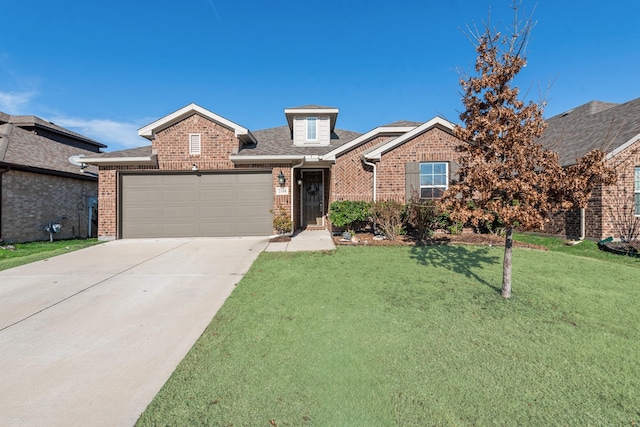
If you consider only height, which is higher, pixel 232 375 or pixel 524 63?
pixel 524 63

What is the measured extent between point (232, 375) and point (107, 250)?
26.3 feet

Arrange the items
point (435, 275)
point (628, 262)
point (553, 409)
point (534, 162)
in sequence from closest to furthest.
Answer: point (553, 409) → point (534, 162) → point (435, 275) → point (628, 262)

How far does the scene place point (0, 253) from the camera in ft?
26.7

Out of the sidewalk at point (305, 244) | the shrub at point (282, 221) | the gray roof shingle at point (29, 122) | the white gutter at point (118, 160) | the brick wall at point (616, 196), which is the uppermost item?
the gray roof shingle at point (29, 122)

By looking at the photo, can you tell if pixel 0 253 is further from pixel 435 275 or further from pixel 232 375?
pixel 435 275

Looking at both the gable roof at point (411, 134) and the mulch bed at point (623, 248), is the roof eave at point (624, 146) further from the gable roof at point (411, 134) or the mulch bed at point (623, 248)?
the gable roof at point (411, 134)

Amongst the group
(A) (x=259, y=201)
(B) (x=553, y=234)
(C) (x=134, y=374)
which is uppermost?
(A) (x=259, y=201)

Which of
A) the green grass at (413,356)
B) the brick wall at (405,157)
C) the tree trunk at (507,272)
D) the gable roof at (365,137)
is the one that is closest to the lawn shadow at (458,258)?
the tree trunk at (507,272)

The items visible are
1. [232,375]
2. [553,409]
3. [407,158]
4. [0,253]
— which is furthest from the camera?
[407,158]

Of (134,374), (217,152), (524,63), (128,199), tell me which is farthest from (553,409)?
(128,199)

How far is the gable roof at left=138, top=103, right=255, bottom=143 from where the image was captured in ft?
33.4

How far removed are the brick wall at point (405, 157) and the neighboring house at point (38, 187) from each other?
38.9 feet

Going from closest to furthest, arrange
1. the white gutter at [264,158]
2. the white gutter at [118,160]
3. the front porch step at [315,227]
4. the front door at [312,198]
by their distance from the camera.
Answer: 1. the white gutter at [118,160]
2. the white gutter at [264,158]
3. the front porch step at [315,227]
4. the front door at [312,198]

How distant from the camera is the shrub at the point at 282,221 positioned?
9.98 metres
